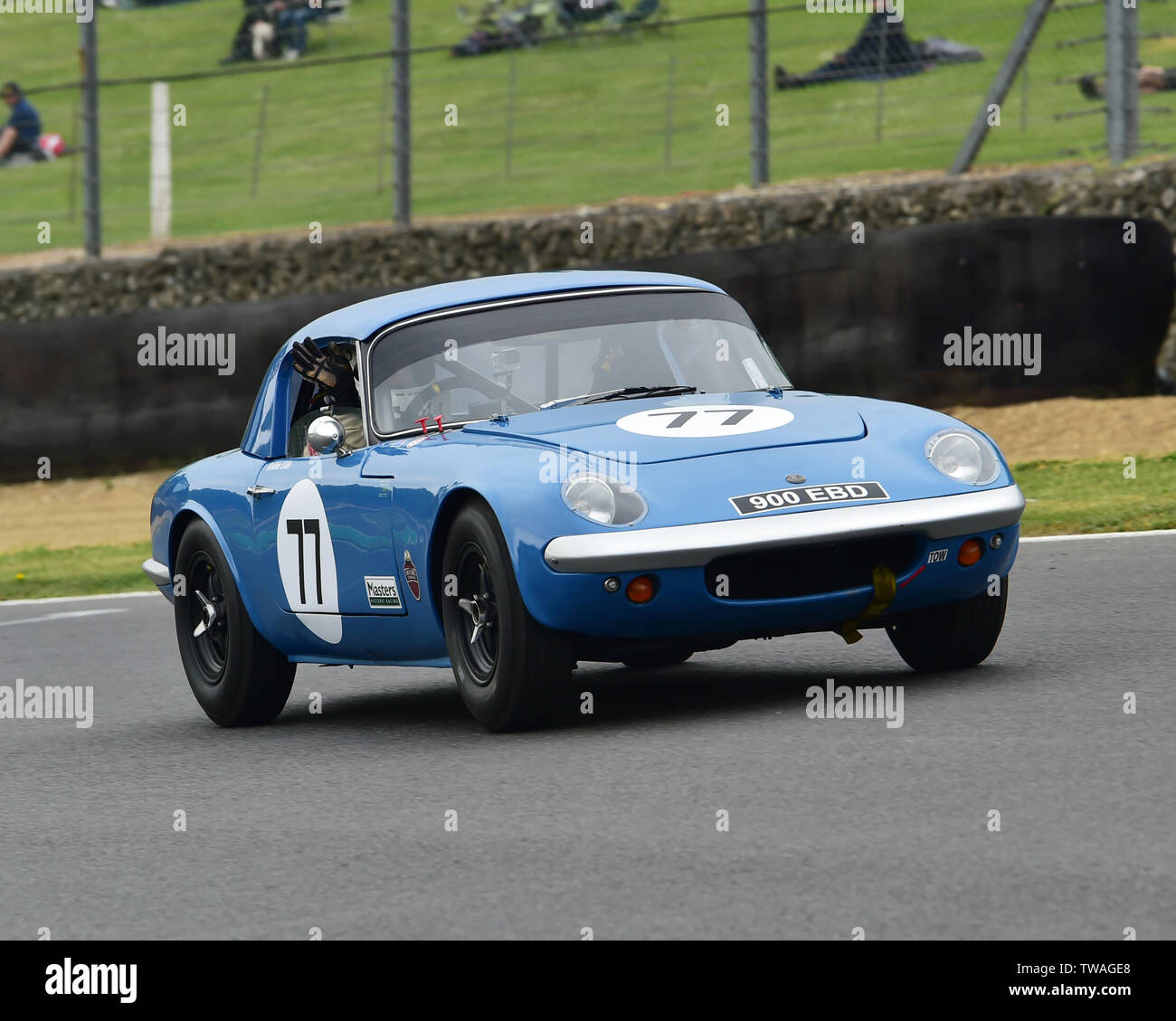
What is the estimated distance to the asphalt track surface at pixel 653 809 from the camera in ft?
15.7

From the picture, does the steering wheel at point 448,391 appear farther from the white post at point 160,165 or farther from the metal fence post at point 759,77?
the white post at point 160,165

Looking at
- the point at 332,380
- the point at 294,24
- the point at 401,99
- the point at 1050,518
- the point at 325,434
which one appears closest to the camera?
the point at 325,434

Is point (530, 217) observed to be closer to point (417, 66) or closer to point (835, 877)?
point (417, 66)

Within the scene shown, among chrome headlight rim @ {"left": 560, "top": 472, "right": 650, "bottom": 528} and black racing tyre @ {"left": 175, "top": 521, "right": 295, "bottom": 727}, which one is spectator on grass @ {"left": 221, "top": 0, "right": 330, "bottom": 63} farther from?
chrome headlight rim @ {"left": 560, "top": 472, "right": 650, "bottom": 528}

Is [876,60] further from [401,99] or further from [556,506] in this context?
[556,506]

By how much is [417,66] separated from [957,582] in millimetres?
11724

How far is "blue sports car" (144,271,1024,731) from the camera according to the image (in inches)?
264

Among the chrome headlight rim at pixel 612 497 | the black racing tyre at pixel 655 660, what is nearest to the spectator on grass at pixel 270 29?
the black racing tyre at pixel 655 660

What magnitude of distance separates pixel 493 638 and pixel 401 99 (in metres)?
11.2

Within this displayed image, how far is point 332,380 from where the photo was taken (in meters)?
8.16

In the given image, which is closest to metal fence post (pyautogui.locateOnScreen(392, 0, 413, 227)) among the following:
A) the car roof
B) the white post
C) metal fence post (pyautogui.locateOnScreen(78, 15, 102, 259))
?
metal fence post (pyautogui.locateOnScreen(78, 15, 102, 259))

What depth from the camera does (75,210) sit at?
19297mm

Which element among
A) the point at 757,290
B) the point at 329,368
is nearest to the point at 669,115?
the point at 757,290
